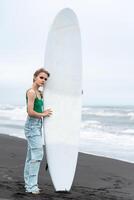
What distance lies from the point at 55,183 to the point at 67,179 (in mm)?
167

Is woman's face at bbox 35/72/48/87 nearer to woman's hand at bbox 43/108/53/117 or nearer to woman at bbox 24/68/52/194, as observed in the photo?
woman at bbox 24/68/52/194

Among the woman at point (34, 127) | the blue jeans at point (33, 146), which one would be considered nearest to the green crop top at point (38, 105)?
the woman at point (34, 127)

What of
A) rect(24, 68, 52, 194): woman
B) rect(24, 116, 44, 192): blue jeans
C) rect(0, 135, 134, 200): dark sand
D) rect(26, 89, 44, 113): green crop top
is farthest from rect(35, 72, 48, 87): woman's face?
rect(0, 135, 134, 200): dark sand

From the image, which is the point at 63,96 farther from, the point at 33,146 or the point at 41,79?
the point at 33,146

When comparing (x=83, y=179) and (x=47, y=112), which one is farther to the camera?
(x=83, y=179)

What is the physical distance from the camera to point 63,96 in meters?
5.33

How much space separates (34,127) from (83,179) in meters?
1.79

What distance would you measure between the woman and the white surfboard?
0.99ft

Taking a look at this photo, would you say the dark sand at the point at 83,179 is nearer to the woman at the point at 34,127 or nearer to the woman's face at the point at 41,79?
the woman at the point at 34,127

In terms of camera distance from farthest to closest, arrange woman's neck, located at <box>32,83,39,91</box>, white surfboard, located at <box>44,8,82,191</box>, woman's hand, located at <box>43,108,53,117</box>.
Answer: white surfboard, located at <box>44,8,82,191</box>, woman's hand, located at <box>43,108,53,117</box>, woman's neck, located at <box>32,83,39,91</box>

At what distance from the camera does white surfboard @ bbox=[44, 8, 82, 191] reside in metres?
5.21

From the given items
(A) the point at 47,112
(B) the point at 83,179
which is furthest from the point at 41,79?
(B) the point at 83,179

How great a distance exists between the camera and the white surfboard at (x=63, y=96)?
17.1 feet

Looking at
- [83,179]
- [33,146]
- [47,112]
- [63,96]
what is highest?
[63,96]
